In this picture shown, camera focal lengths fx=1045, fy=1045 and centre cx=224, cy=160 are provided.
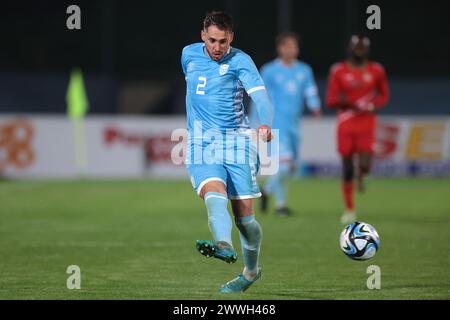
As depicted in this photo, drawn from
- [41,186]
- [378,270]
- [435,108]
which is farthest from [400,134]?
[378,270]

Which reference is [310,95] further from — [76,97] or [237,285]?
[76,97]

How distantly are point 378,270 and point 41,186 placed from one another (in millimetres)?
12934

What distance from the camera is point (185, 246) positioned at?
1217cm

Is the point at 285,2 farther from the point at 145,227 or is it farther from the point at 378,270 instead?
the point at 378,270

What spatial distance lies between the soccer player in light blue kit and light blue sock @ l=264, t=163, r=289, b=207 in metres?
7.46

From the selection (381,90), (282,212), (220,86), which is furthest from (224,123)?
(282,212)

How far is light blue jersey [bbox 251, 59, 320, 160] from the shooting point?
653 inches

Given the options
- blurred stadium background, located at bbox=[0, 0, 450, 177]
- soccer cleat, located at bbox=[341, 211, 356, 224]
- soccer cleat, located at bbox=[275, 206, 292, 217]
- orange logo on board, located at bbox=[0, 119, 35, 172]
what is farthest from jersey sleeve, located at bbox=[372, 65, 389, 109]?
orange logo on board, located at bbox=[0, 119, 35, 172]

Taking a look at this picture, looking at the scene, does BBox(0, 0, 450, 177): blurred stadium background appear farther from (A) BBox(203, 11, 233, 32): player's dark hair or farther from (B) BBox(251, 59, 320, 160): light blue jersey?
(A) BBox(203, 11, 233, 32): player's dark hair

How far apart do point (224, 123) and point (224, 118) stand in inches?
1.6

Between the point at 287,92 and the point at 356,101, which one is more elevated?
the point at 287,92

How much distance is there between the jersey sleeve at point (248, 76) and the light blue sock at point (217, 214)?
0.89m

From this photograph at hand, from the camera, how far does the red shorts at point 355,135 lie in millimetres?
15562

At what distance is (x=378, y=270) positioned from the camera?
10062 mm
